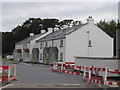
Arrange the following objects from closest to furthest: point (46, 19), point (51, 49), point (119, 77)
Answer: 1. point (119, 77)
2. point (51, 49)
3. point (46, 19)

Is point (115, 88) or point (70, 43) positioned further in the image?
point (70, 43)

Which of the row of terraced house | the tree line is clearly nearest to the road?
the row of terraced house

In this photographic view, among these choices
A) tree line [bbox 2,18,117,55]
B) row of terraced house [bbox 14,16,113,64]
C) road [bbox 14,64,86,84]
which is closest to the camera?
road [bbox 14,64,86,84]

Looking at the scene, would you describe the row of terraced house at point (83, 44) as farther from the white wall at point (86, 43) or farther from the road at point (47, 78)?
the road at point (47, 78)

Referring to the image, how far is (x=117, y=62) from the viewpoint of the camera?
56.6ft

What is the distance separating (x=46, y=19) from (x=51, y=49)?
1937 inches

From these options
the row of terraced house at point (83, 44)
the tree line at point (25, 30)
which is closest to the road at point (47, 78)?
the row of terraced house at point (83, 44)

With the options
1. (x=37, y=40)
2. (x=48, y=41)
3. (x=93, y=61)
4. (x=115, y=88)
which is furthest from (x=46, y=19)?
(x=115, y=88)

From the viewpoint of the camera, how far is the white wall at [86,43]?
37.6 metres

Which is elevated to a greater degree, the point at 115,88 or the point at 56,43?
the point at 56,43

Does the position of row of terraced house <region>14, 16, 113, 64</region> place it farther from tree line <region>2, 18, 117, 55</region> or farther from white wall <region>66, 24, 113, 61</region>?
tree line <region>2, 18, 117, 55</region>

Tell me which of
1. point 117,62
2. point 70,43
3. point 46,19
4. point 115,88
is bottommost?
point 115,88

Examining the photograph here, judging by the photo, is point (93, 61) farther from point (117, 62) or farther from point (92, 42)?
point (92, 42)

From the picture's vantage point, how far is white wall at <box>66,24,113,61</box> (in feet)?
123
